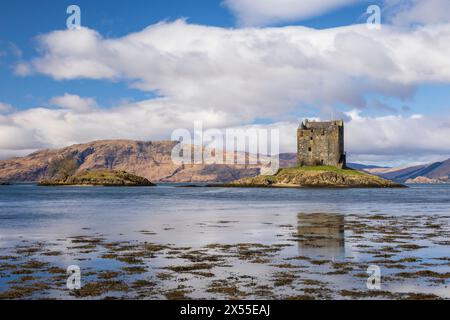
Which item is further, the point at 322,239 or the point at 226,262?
the point at 322,239

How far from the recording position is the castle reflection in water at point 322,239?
2677 cm

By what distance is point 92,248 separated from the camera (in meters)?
28.5

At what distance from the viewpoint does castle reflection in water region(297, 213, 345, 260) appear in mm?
26766

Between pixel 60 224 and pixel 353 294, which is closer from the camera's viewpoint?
pixel 353 294

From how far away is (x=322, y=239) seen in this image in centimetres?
3262

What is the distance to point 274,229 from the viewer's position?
131 feet

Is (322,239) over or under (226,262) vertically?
under

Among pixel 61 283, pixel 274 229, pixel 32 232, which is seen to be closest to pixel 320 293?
pixel 61 283

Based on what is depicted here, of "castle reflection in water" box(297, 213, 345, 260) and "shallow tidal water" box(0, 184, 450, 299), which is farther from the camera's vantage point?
"castle reflection in water" box(297, 213, 345, 260)

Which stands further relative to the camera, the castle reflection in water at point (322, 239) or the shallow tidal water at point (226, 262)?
the castle reflection in water at point (322, 239)
